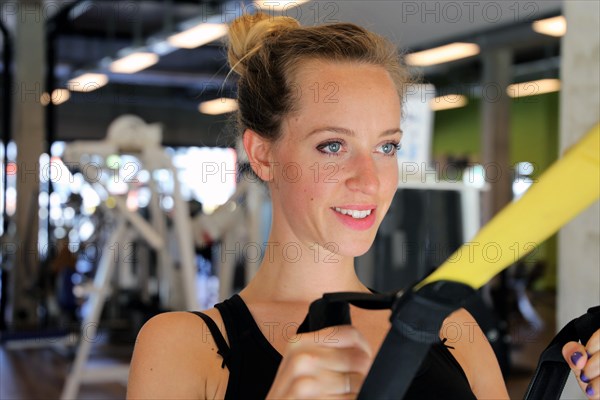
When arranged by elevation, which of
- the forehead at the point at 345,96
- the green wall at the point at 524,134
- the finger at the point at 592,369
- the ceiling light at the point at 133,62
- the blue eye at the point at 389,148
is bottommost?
the finger at the point at 592,369

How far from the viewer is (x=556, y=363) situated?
815 millimetres

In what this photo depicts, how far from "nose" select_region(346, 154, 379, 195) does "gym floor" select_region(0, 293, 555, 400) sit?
394cm

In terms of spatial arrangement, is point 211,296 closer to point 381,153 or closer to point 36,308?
point 36,308

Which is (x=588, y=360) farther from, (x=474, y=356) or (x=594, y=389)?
(x=474, y=356)

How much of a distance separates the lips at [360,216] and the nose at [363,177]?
0.02 metres

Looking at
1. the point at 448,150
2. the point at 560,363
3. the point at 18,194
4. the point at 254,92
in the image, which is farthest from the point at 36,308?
the point at 448,150

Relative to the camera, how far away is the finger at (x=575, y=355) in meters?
0.78

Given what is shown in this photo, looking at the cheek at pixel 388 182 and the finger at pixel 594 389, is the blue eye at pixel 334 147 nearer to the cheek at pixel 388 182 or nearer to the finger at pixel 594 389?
the cheek at pixel 388 182

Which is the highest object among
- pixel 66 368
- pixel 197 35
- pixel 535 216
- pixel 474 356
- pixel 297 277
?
pixel 197 35

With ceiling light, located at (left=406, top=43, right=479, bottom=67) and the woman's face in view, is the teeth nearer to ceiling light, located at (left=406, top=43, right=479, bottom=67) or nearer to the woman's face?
the woman's face

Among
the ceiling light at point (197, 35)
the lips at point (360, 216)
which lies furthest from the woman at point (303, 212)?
the ceiling light at point (197, 35)

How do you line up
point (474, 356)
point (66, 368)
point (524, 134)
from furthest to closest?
point (524, 134)
point (66, 368)
point (474, 356)

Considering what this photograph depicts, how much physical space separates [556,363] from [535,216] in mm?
350

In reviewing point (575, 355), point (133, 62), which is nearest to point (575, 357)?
point (575, 355)
